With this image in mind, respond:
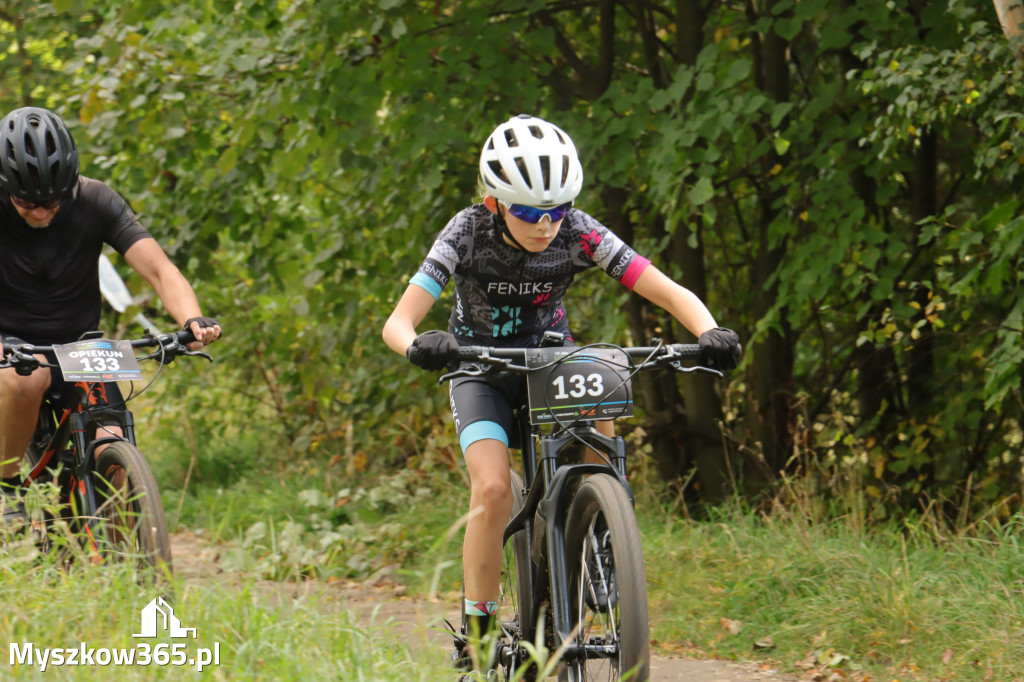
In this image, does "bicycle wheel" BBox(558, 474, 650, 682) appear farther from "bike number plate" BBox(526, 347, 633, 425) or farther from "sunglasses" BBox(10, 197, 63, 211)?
"sunglasses" BBox(10, 197, 63, 211)

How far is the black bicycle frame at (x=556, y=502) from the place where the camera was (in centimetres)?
353

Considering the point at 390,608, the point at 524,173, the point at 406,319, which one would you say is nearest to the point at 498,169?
the point at 524,173

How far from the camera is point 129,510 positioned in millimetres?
4148

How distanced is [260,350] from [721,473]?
173 inches

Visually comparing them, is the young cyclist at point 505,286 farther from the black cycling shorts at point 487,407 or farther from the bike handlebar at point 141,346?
the bike handlebar at point 141,346

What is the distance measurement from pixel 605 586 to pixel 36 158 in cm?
265

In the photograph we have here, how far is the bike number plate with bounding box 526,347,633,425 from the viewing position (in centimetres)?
360

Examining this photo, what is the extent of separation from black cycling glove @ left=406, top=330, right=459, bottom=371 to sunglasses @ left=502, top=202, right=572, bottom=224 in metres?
0.64

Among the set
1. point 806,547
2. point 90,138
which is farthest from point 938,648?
point 90,138

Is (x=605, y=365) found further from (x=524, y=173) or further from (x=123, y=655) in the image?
(x=123, y=655)

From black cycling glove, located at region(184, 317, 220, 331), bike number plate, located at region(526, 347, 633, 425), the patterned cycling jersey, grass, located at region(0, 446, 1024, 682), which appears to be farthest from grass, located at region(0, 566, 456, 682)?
the patterned cycling jersey

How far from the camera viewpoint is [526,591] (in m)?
3.95

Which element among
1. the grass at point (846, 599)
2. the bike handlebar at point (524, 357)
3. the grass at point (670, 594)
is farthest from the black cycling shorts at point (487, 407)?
the grass at point (846, 599)

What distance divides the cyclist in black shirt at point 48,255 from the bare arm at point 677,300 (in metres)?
1.66
